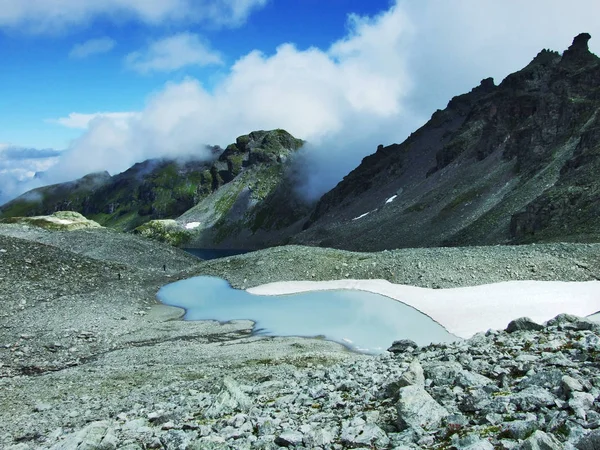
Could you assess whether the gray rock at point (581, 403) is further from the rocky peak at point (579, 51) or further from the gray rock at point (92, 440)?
the rocky peak at point (579, 51)

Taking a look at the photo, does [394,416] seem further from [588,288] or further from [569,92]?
[569,92]

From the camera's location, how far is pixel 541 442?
27.2 feet

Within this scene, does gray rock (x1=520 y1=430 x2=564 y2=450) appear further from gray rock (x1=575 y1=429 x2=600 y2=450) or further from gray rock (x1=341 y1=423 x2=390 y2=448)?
gray rock (x1=341 y1=423 x2=390 y2=448)

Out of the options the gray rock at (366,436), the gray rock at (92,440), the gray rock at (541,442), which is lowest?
the gray rock at (92,440)

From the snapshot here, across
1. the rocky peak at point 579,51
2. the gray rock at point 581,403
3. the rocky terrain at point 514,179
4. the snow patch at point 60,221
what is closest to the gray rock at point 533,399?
the gray rock at point 581,403

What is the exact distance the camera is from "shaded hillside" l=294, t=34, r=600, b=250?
79312 mm

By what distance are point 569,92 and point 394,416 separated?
131m

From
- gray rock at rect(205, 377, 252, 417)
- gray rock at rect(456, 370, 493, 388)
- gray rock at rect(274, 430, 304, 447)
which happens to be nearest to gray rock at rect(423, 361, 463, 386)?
gray rock at rect(456, 370, 493, 388)

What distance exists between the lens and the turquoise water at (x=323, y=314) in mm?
33531

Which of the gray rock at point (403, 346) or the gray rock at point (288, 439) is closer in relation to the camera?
the gray rock at point (288, 439)

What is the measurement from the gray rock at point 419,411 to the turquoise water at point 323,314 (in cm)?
1898

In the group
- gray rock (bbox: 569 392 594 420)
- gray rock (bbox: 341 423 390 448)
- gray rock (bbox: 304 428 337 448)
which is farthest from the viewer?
gray rock (bbox: 304 428 337 448)

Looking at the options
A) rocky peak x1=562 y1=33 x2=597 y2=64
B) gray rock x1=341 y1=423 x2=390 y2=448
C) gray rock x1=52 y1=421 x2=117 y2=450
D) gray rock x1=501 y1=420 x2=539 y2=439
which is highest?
rocky peak x1=562 y1=33 x2=597 y2=64

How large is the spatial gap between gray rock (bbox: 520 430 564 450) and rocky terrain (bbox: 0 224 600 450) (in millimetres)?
20
